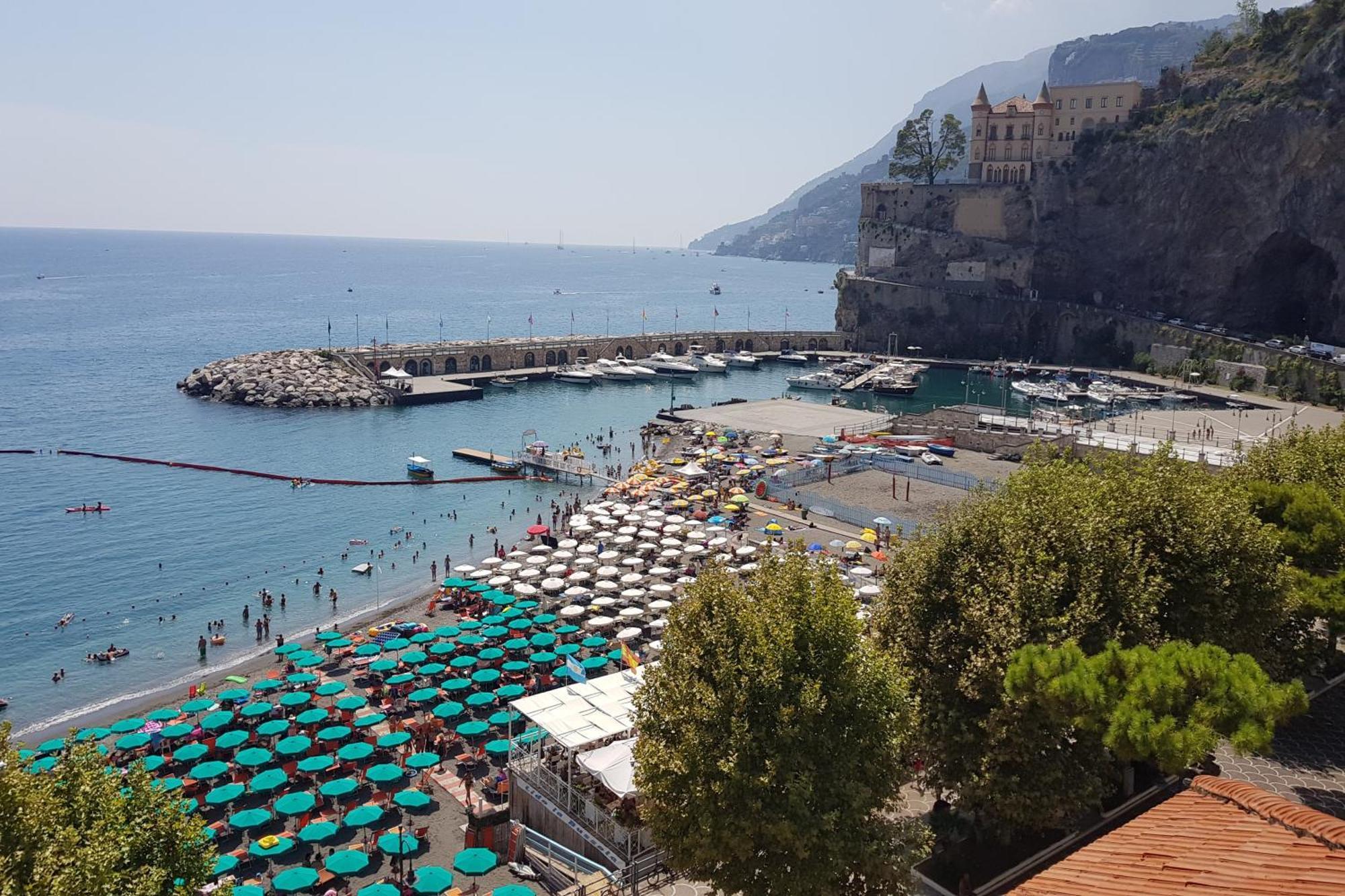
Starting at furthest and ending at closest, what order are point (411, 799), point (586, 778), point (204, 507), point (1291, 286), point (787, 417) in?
point (1291, 286) < point (787, 417) < point (204, 507) < point (411, 799) < point (586, 778)

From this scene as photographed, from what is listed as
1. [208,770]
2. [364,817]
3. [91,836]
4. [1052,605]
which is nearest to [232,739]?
[208,770]

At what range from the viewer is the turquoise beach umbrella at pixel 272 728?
27.6m

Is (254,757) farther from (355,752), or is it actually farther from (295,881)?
(295,881)

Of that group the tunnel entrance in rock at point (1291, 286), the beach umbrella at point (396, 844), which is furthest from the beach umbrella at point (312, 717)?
the tunnel entrance in rock at point (1291, 286)

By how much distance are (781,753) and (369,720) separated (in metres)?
17.5

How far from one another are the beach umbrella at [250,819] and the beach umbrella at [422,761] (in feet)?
11.6

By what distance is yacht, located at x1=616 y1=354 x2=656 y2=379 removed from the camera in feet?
355

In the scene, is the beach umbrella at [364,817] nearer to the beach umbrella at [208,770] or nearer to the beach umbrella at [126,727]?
the beach umbrella at [208,770]

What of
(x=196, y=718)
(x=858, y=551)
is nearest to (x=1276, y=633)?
(x=858, y=551)

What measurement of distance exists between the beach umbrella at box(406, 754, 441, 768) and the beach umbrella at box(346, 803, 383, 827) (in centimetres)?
208

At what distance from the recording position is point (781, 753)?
601 inches

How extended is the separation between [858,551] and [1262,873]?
3261 cm

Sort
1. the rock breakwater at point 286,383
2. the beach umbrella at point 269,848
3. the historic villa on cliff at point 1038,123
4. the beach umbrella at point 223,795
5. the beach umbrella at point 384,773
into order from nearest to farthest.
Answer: the beach umbrella at point 269,848 < the beach umbrella at point 223,795 < the beach umbrella at point 384,773 < the rock breakwater at point 286,383 < the historic villa on cliff at point 1038,123

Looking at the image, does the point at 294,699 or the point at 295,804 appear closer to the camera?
the point at 295,804
